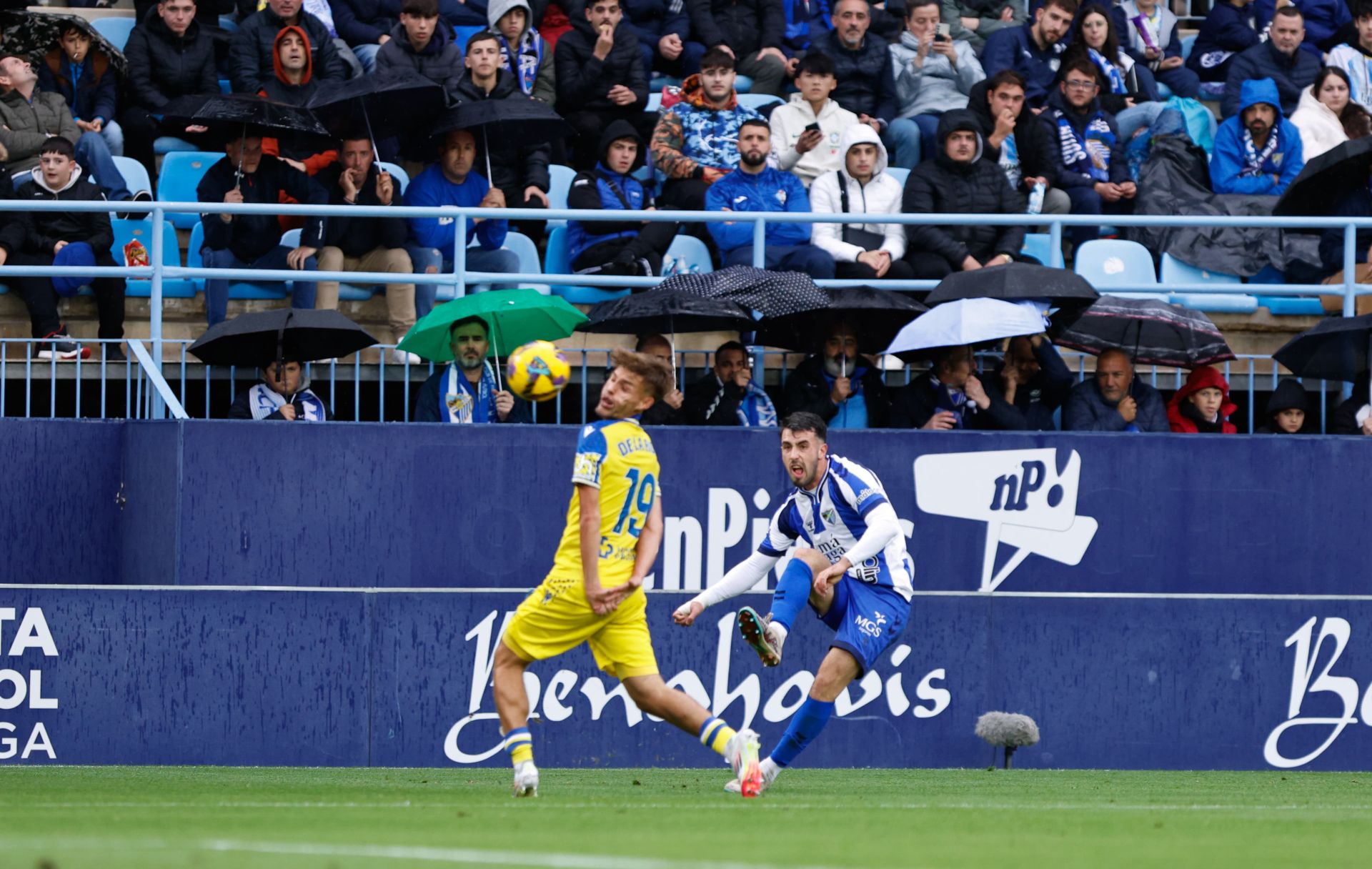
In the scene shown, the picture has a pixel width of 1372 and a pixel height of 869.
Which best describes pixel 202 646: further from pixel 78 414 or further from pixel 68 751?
pixel 78 414

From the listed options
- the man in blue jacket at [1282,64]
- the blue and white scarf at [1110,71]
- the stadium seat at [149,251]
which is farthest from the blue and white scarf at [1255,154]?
the stadium seat at [149,251]

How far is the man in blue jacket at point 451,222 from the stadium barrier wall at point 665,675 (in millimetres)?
3109

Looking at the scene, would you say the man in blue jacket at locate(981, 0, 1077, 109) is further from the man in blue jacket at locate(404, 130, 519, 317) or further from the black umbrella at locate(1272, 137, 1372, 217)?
the man in blue jacket at locate(404, 130, 519, 317)

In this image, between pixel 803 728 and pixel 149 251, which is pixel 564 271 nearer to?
pixel 149 251

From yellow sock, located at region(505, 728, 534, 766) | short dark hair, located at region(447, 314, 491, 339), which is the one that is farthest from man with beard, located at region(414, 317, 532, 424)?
yellow sock, located at region(505, 728, 534, 766)

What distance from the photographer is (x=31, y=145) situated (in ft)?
48.4

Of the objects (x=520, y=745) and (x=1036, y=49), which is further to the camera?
(x=1036, y=49)

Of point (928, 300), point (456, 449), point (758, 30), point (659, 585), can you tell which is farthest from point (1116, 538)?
point (758, 30)

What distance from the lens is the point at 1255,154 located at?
16734mm

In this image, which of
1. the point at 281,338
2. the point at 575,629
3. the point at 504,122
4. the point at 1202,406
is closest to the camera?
the point at 575,629

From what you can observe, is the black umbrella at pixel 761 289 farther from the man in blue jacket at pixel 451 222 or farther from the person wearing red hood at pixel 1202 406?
the person wearing red hood at pixel 1202 406

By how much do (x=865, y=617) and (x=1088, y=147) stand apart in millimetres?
7564

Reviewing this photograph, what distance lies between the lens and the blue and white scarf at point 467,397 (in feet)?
44.9

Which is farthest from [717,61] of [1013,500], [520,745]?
[520,745]
